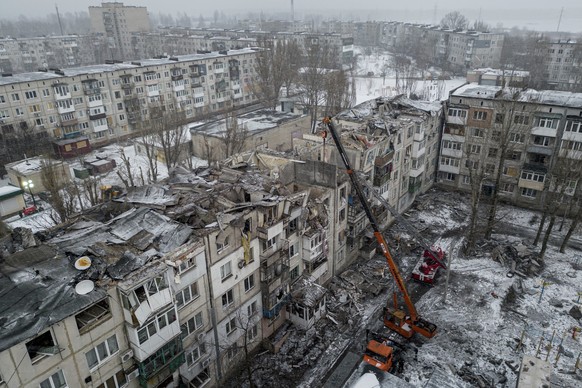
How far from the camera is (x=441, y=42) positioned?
140375mm

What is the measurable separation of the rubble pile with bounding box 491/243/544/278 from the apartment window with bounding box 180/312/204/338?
27467 millimetres

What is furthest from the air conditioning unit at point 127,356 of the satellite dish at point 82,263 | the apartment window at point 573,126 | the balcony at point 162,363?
the apartment window at point 573,126

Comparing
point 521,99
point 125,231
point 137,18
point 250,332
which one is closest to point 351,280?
point 250,332

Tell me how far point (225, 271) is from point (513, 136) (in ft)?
127

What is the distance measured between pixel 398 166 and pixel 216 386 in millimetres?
28349

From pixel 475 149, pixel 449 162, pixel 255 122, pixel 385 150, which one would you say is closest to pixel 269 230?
pixel 385 150

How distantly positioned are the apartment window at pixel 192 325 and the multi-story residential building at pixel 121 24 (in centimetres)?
15315

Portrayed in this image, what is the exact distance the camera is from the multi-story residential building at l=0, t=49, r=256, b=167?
60.8 m

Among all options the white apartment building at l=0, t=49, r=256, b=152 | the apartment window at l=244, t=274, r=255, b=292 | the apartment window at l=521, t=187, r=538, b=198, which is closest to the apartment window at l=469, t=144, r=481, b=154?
the apartment window at l=521, t=187, r=538, b=198

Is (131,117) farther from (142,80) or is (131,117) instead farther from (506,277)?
(506,277)

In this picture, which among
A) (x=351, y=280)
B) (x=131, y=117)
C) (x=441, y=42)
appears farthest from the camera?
(x=441, y=42)

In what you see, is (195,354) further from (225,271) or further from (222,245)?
(222,245)

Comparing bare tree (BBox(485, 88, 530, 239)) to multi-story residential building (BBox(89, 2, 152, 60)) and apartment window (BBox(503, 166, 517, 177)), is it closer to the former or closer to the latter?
apartment window (BBox(503, 166, 517, 177))

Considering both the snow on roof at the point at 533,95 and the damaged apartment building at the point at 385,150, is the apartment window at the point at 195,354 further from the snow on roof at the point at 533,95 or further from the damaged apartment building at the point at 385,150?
the snow on roof at the point at 533,95
